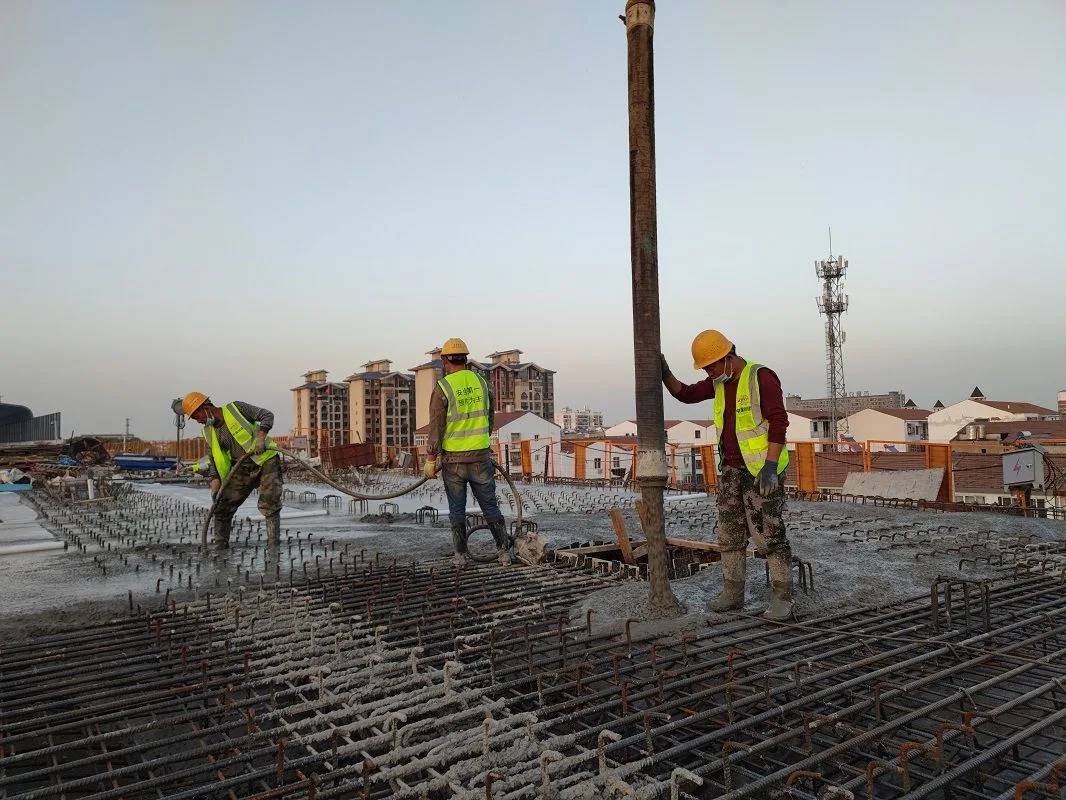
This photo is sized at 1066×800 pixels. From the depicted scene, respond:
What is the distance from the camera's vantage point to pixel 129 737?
240 cm

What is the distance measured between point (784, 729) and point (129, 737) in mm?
2199

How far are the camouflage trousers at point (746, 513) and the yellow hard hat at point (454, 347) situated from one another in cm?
245

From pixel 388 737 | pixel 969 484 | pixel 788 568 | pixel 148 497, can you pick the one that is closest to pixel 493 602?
pixel 788 568

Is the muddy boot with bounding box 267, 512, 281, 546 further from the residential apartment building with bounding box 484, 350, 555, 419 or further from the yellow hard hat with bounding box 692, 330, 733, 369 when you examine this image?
the residential apartment building with bounding box 484, 350, 555, 419

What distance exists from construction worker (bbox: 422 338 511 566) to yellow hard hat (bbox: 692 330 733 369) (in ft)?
6.77

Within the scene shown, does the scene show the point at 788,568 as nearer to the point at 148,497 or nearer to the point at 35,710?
the point at 35,710

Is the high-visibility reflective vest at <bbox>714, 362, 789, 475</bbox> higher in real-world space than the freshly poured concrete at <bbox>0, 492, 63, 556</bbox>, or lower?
higher

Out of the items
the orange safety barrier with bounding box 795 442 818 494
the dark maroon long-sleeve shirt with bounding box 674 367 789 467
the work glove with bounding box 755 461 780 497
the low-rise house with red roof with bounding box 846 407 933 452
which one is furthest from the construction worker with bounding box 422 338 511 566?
the low-rise house with red roof with bounding box 846 407 933 452

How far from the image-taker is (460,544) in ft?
17.9

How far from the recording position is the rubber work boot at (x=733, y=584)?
3799mm

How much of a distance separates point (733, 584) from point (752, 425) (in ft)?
2.90

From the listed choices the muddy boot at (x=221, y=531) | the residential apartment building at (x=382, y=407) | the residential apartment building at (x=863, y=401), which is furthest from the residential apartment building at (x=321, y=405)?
the muddy boot at (x=221, y=531)

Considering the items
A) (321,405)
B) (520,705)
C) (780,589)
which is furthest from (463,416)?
(321,405)

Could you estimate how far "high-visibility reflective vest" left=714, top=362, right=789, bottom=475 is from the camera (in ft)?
12.4
